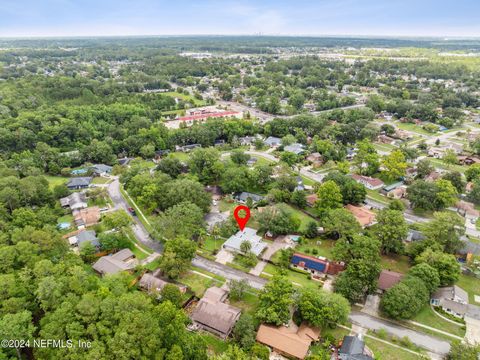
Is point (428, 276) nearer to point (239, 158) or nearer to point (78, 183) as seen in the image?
point (239, 158)

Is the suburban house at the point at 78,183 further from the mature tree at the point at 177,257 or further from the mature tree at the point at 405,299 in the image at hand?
the mature tree at the point at 405,299

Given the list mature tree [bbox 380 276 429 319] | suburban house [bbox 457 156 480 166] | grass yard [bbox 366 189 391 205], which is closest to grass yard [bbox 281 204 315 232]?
grass yard [bbox 366 189 391 205]

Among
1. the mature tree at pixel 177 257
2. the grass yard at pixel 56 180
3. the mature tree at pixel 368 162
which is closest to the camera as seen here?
the mature tree at pixel 177 257

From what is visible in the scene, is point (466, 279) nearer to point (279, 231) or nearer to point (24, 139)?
point (279, 231)

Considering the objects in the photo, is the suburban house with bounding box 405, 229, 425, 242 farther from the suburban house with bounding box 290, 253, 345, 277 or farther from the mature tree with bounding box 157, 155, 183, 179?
the mature tree with bounding box 157, 155, 183, 179

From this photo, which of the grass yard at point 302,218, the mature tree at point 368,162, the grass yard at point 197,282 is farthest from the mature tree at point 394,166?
the grass yard at point 197,282
